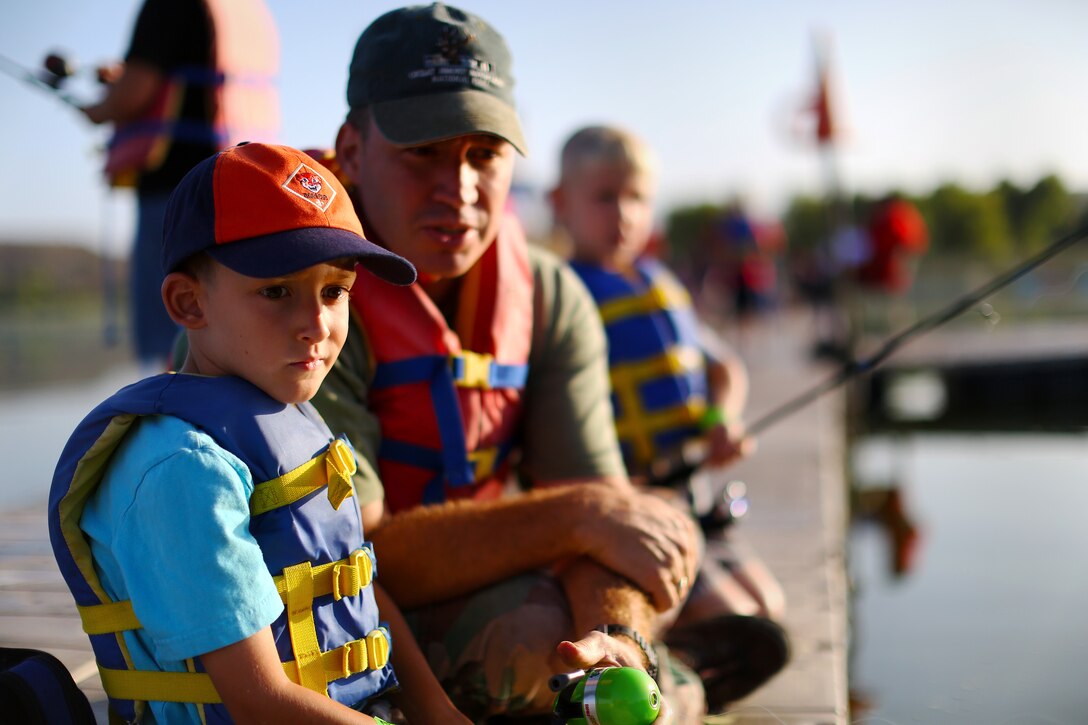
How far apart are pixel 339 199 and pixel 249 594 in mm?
609

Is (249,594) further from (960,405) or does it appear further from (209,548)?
(960,405)

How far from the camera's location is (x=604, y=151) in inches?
141

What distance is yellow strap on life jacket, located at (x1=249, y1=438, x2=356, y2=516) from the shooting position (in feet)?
5.02

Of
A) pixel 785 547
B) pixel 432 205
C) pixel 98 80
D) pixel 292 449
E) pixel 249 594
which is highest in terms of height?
pixel 98 80

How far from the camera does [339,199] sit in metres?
1.64

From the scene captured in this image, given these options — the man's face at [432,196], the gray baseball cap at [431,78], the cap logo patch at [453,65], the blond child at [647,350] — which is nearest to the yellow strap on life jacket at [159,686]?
the man's face at [432,196]

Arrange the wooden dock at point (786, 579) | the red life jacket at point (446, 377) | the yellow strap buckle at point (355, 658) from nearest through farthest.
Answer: the yellow strap buckle at point (355, 658) < the red life jacket at point (446, 377) < the wooden dock at point (786, 579)

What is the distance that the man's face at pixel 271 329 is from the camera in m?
1.54

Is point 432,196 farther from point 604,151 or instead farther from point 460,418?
point 604,151

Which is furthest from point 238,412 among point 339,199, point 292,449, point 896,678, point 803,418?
point 803,418

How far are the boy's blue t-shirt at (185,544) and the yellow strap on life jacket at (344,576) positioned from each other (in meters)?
0.11

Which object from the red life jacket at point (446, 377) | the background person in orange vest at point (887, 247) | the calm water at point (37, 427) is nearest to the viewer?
the red life jacket at point (446, 377)

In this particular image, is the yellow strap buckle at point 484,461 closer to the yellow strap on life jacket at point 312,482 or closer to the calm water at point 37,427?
the yellow strap on life jacket at point 312,482

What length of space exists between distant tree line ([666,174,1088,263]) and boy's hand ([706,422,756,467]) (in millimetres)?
1129
